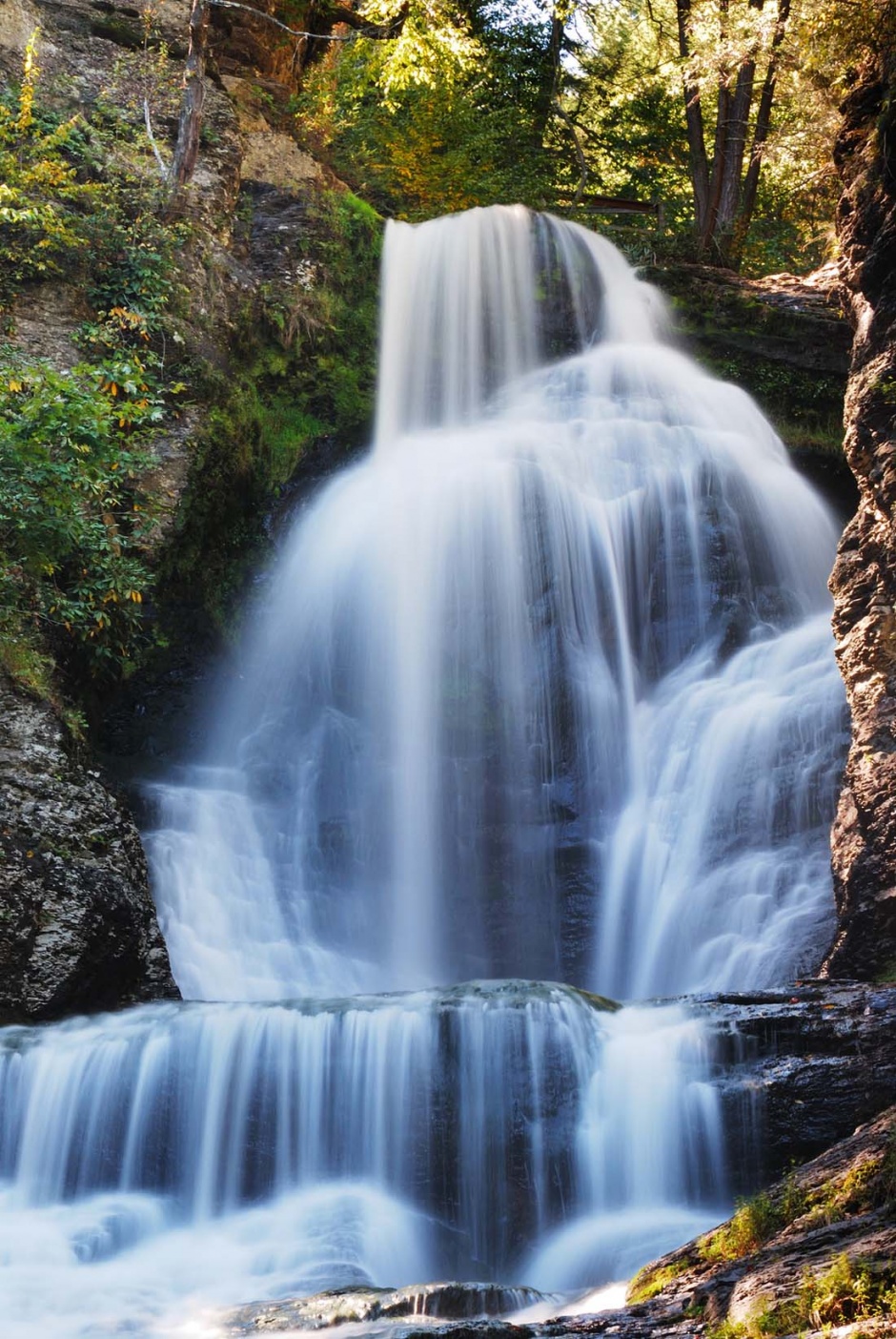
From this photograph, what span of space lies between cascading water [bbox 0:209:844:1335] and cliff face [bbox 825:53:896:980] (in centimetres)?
110

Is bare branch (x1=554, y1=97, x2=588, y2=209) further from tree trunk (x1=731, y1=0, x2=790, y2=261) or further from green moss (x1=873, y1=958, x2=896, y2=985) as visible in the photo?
green moss (x1=873, y1=958, x2=896, y2=985)

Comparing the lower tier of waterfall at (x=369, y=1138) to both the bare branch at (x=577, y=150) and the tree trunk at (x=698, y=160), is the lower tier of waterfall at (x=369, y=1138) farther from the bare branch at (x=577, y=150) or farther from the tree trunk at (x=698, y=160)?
the bare branch at (x=577, y=150)

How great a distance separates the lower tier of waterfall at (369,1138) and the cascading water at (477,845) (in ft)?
0.07

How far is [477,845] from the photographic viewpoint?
40.8 ft

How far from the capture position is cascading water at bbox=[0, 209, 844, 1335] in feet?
24.4

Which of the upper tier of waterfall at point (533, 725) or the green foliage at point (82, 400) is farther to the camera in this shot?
the upper tier of waterfall at point (533, 725)

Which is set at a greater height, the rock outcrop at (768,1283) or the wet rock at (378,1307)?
the rock outcrop at (768,1283)

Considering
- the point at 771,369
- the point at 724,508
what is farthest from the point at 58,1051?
the point at 771,369

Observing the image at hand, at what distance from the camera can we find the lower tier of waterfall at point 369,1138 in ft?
23.5

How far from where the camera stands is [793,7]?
1290 centimetres

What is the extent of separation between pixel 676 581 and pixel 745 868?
13.0 ft

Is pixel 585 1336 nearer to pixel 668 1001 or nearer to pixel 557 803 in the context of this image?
pixel 668 1001

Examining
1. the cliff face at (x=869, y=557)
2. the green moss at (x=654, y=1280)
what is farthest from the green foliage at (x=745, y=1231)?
the cliff face at (x=869, y=557)

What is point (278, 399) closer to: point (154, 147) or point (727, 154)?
point (154, 147)
